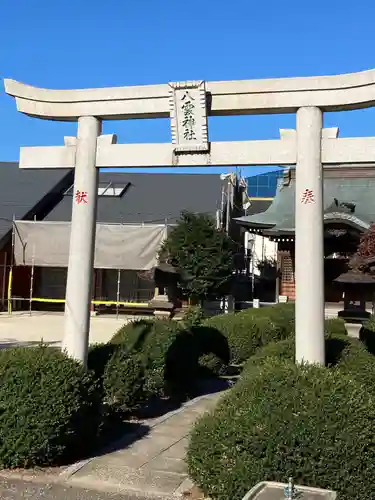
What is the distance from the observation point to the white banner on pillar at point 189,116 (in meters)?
6.53

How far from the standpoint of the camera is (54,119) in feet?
24.1

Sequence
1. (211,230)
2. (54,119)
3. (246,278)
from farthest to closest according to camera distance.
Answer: (246,278)
(211,230)
(54,119)

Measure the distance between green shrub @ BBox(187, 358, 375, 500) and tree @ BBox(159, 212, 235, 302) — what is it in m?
14.8

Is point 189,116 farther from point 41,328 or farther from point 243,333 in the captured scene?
point 41,328

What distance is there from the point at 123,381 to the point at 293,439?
10.6ft

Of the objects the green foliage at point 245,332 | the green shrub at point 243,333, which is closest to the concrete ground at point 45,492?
the green foliage at point 245,332

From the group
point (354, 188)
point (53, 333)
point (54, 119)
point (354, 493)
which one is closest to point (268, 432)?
point (354, 493)

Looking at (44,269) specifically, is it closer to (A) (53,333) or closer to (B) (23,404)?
(A) (53,333)

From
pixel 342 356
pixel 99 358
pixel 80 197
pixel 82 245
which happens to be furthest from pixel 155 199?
pixel 342 356

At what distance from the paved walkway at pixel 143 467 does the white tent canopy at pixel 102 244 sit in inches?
661

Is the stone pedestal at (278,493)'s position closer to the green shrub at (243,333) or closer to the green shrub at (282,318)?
the green shrub at (243,333)

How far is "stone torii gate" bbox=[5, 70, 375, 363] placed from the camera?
6.07m

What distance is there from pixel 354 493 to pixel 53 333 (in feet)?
49.2

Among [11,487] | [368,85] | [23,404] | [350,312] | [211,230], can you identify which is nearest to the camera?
[11,487]
